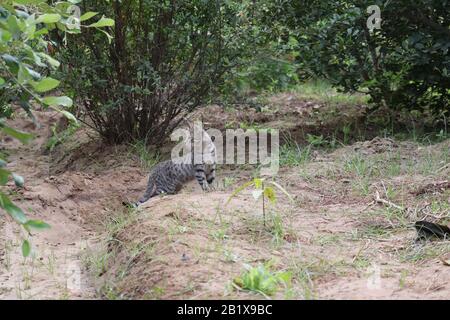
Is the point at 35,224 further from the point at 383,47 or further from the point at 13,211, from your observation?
the point at 383,47

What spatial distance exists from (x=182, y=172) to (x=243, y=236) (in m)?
2.45

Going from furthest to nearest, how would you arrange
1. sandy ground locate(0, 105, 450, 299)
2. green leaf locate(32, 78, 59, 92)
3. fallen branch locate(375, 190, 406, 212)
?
fallen branch locate(375, 190, 406, 212) → sandy ground locate(0, 105, 450, 299) → green leaf locate(32, 78, 59, 92)

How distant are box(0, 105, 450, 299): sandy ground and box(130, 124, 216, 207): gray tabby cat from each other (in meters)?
0.19

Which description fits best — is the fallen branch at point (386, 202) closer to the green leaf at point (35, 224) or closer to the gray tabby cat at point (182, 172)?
the gray tabby cat at point (182, 172)

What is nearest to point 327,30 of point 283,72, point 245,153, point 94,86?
point 283,72

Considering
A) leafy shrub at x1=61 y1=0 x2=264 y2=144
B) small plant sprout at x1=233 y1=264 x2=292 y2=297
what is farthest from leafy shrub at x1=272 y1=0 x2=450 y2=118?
small plant sprout at x1=233 y1=264 x2=292 y2=297

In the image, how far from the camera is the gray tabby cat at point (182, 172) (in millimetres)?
6648

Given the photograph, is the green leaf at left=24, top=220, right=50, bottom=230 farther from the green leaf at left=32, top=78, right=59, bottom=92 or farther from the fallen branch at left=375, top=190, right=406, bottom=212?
the fallen branch at left=375, top=190, right=406, bottom=212

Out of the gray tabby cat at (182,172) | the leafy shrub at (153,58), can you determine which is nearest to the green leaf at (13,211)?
the gray tabby cat at (182,172)

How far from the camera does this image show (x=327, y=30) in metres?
7.80

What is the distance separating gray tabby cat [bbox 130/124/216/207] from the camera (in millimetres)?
6648

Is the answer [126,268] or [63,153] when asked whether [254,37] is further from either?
[126,268]

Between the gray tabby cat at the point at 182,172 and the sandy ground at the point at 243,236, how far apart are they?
187mm

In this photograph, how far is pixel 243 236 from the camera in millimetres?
4555
